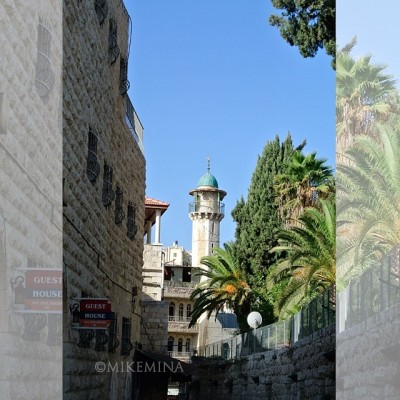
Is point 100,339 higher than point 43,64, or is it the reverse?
point 43,64

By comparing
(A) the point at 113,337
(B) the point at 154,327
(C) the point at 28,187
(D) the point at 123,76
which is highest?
(D) the point at 123,76

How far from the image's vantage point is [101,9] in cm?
1374

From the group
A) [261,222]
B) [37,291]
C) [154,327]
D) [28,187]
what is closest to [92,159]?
[28,187]

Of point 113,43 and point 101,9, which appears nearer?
point 101,9

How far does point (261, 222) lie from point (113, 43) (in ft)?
58.4

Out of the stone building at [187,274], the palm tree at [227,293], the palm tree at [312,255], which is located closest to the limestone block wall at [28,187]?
the palm tree at [312,255]

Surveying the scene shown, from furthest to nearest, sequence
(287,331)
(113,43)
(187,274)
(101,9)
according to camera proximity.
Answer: (187,274)
(287,331)
(113,43)
(101,9)

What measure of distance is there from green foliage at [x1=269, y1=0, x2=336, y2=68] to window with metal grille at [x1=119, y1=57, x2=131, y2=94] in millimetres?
3409

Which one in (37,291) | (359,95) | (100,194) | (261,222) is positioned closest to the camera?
(37,291)

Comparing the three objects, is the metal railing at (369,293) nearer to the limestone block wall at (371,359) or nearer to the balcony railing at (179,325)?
the limestone block wall at (371,359)

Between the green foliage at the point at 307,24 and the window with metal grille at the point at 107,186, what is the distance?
4.73 meters

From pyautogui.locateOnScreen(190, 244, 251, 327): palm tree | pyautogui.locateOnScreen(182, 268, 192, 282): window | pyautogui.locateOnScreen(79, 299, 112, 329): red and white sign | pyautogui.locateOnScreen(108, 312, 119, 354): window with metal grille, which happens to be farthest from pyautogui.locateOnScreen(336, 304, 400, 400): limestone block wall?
pyautogui.locateOnScreen(182, 268, 192, 282): window

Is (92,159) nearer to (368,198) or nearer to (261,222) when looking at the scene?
(368,198)

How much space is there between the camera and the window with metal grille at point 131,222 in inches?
749
